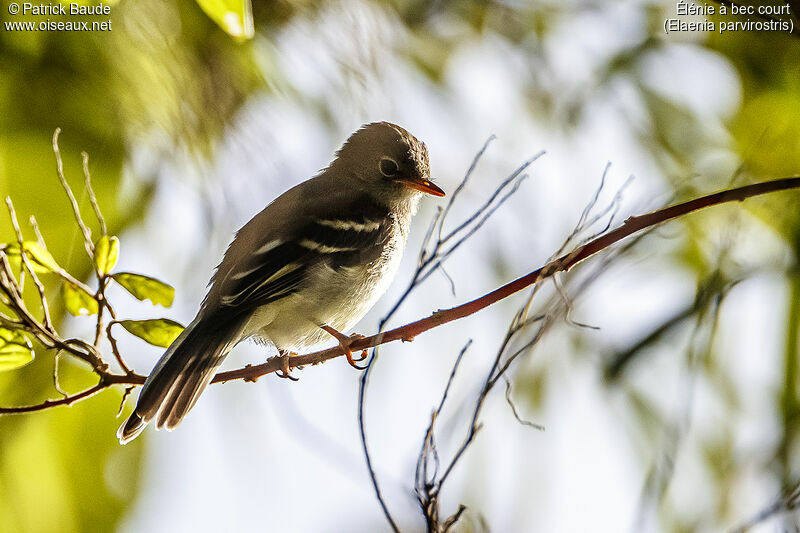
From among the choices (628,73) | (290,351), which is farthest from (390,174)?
(628,73)

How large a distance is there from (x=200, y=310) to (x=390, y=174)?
41.7 inches

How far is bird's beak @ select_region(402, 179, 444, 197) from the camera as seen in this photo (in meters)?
3.45

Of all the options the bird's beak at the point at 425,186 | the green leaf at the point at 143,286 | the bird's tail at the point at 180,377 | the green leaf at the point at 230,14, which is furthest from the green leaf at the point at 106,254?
the bird's beak at the point at 425,186

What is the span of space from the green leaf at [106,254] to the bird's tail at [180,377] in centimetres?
42

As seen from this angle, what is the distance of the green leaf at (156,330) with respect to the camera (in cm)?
216

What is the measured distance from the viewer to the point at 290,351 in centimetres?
330

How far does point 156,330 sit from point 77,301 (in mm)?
240

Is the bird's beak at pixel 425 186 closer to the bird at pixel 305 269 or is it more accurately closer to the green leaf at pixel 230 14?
the bird at pixel 305 269

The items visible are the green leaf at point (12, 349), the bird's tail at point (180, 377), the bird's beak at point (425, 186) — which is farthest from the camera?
the bird's beak at point (425, 186)

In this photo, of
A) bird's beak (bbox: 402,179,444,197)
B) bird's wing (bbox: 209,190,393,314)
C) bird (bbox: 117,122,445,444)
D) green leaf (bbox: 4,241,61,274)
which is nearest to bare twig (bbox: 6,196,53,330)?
green leaf (bbox: 4,241,61,274)

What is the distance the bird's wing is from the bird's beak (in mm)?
214

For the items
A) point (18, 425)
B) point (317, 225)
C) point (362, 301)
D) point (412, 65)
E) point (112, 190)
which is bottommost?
point (18, 425)

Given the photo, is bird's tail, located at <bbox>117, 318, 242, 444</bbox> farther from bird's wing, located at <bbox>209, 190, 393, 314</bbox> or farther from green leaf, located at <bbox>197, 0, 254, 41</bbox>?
green leaf, located at <bbox>197, 0, 254, 41</bbox>

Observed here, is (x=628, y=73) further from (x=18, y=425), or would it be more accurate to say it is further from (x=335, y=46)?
(x=18, y=425)
